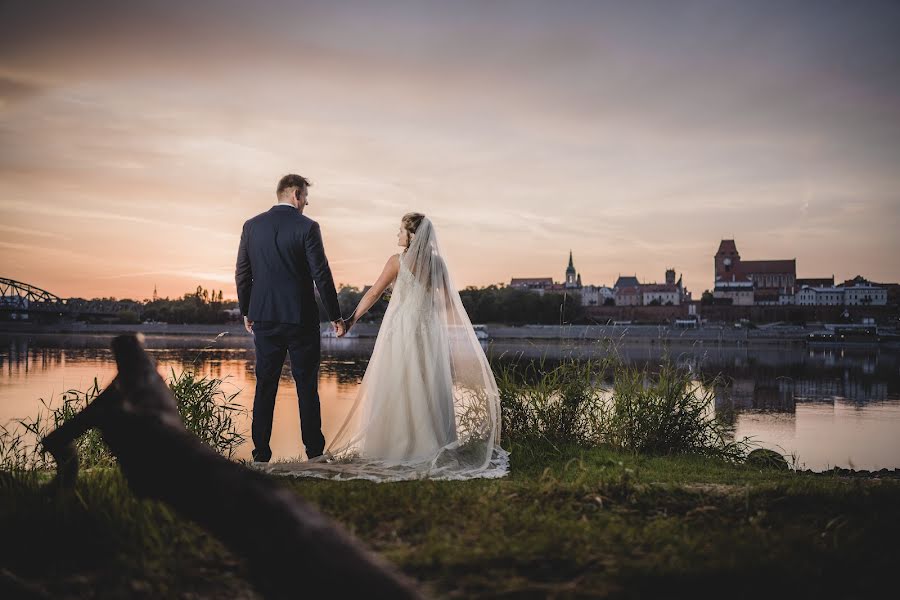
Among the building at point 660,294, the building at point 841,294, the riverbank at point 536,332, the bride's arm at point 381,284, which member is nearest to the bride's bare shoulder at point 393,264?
the bride's arm at point 381,284

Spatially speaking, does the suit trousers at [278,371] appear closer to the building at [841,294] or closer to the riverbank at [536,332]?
the riverbank at [536,332]

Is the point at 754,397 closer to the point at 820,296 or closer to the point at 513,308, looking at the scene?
the point at 513,308

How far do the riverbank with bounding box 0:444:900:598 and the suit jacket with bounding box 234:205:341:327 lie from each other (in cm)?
211

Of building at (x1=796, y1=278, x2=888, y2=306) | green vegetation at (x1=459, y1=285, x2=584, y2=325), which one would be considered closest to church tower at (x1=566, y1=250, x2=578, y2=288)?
building at (x1=796, y1=278, x2=888, y2=306)

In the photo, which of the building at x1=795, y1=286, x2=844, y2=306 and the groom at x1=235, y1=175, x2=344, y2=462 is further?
the building at x1=795, y1=286, x2=844, y2=306

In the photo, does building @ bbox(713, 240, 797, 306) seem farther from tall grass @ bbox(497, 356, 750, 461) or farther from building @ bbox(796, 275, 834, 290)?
tall grass @ bbox(497, 356, 750, 461)

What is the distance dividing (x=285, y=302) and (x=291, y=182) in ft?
3.33

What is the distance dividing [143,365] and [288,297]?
9.15ft

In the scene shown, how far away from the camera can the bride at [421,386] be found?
5.35 meters

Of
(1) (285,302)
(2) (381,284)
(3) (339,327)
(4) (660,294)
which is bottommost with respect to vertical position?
(3) (339,327)

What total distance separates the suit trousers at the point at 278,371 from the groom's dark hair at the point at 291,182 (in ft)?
3.77

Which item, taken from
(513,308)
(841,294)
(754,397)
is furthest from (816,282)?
(754,397)

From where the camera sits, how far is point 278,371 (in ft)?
18.0

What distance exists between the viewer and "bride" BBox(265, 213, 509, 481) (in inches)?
211
